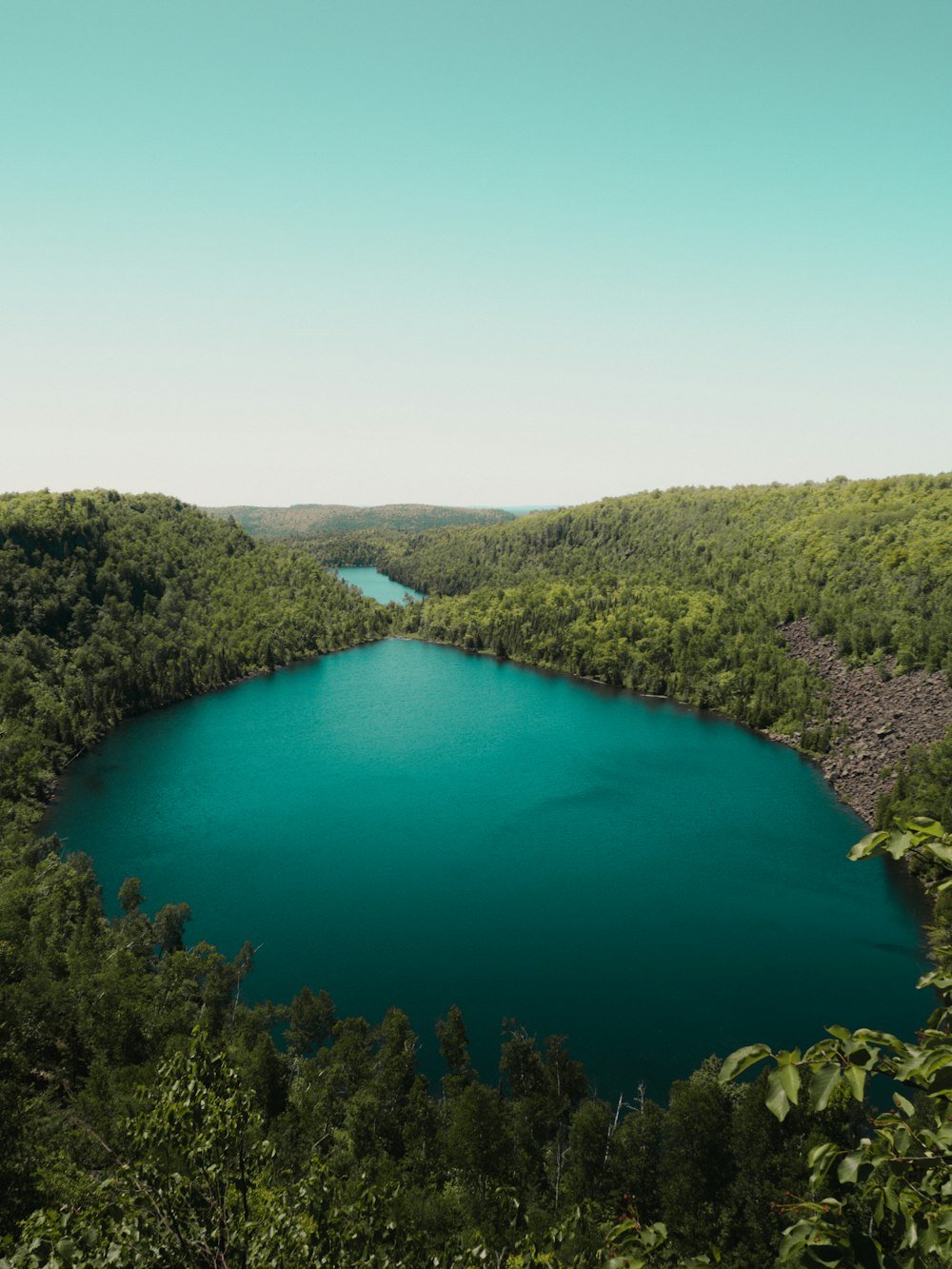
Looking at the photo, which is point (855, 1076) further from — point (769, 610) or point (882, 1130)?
point (769, 610)

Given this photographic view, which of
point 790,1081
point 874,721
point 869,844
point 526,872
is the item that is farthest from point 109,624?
point 790,1081

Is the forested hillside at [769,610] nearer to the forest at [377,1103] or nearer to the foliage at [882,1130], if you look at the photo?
the forest at [377,1103]

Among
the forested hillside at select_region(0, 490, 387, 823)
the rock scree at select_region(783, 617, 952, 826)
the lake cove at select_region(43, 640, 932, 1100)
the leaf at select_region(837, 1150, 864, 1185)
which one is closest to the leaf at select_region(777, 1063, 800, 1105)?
the leaf at select_region(837, 1150, 864, 1185)

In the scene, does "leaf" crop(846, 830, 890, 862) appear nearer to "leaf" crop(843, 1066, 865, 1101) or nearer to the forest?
the forest

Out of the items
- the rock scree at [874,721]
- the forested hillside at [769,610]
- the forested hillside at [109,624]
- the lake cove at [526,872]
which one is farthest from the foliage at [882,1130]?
the rock scree at [874,721]

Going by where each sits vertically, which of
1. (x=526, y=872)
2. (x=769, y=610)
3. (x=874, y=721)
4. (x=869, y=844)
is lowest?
(x=526, y=872)

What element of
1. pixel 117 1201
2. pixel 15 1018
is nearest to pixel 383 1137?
pixel 15 1018
